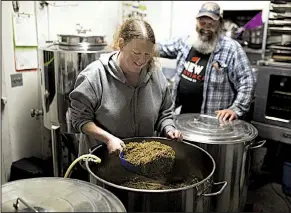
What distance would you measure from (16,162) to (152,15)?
1750mm

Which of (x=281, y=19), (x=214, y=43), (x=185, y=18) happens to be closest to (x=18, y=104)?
(x=214, y=43)

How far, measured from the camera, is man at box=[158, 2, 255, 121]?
1.86 metres

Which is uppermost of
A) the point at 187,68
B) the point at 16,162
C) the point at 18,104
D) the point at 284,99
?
the point at 187,68

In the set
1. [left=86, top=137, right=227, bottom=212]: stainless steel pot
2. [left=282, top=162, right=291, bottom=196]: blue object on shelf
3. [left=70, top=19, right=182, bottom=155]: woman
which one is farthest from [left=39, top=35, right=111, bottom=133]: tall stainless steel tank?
[left=282, top=162, right=291, bottom=196]: blue object on shelf

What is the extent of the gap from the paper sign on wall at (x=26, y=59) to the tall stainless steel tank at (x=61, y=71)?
0.24m

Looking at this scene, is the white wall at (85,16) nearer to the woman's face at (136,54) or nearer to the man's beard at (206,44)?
the man's beard at (206,44)

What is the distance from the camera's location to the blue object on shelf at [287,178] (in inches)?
77.8

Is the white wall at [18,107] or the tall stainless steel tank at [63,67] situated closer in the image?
the tall stainless steel tank at [63,67]

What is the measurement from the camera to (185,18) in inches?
108

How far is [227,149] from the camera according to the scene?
1.37 meters

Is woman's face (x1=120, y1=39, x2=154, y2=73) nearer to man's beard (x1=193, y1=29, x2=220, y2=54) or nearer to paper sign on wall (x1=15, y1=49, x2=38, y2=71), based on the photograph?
man's beard (x1=193, y1=29, x2=220, y2=54)

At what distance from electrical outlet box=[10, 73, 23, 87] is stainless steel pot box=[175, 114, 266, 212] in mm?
1127

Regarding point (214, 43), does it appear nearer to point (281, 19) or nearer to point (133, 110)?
point (281, 19)

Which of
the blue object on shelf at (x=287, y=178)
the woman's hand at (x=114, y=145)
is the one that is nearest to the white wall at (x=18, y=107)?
→ the woman's hand at (x=114, y=145)
